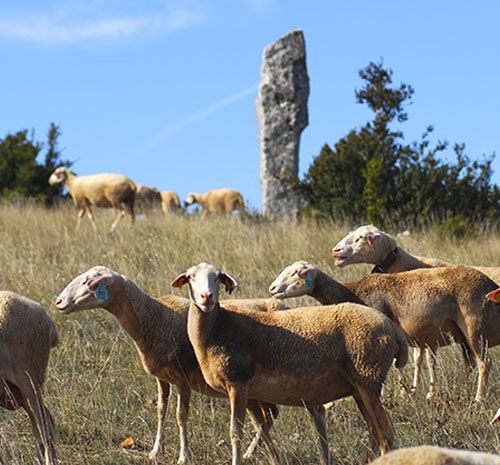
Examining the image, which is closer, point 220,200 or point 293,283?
point 293,283

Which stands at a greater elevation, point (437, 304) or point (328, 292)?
point (328, 292)

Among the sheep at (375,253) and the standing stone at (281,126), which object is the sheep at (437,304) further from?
the standing stone at (281,126)

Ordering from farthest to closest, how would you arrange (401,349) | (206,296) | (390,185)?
1. (390,185)
2. (401,349)
3. (206,296)

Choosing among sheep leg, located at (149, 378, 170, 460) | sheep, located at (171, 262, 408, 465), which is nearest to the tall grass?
sheep leg, located at (149, 378, 170, 460)

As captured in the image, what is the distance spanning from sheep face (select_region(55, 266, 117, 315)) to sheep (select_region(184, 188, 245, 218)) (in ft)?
62.8

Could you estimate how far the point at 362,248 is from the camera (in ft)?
27.2

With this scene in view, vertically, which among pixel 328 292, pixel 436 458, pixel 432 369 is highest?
pixel 328 292

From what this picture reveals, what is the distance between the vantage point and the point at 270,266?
12148 mm

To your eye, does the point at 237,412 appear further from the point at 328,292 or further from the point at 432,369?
the point at 432,369

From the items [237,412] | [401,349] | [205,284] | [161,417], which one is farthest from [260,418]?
[205,284]

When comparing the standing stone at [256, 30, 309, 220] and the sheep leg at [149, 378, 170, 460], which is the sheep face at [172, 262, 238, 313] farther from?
the standing stone at [256, 30, 309, 220]

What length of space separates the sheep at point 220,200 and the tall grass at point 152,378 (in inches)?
397

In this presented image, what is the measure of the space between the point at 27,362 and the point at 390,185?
39.5 ft

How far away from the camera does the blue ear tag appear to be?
594cm
